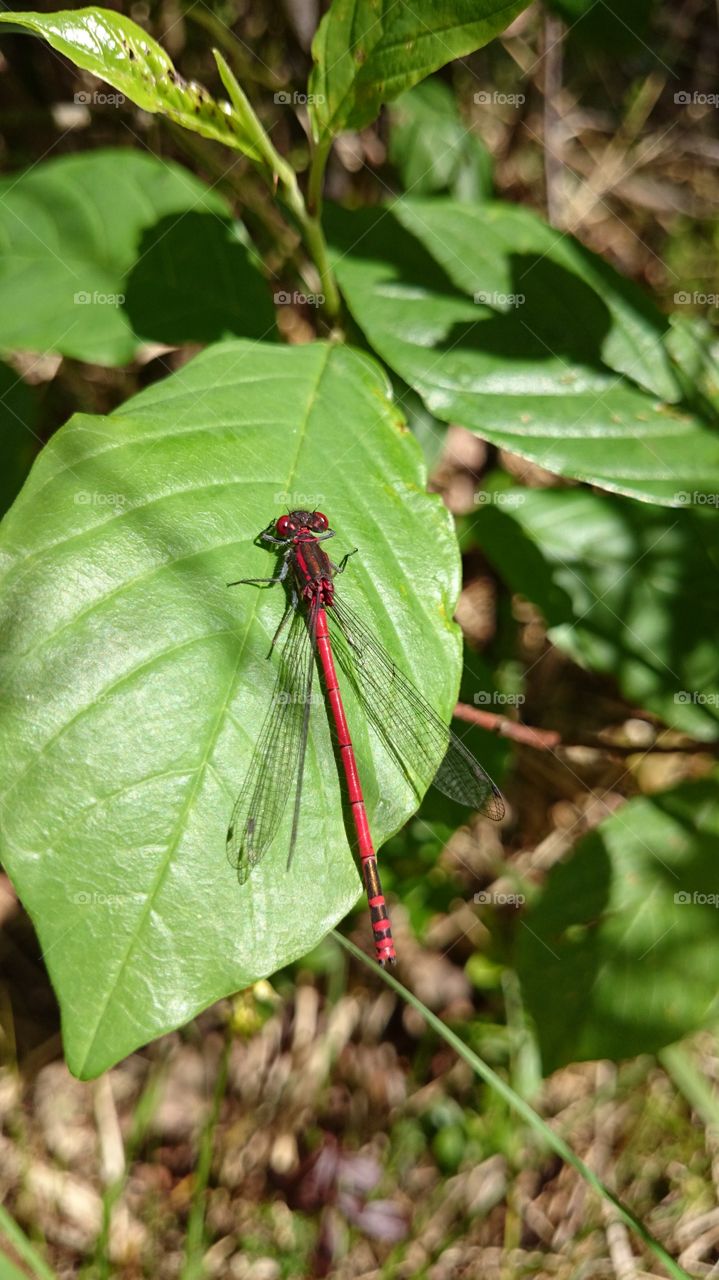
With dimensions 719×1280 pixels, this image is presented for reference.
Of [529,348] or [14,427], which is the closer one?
[529,348]

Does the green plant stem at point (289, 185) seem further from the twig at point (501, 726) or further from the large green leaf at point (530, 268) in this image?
the twig at point (501, 726)

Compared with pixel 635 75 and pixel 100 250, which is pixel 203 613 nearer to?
pixel 100 250

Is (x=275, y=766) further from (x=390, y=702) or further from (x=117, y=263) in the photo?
(x=117, y=263)

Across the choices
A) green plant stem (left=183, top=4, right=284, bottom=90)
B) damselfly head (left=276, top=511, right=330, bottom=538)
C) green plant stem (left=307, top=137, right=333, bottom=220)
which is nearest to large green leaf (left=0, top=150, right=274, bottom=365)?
green plant stem (left=307, top=137, right=333, bottom=220)

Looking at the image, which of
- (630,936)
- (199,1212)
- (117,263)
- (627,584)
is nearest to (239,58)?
(117,263)

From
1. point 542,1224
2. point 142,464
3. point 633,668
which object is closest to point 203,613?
point 142,464

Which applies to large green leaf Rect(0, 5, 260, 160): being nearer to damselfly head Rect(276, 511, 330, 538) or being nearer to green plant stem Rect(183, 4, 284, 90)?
damselfly head Rect(276, 511, 330, 538)

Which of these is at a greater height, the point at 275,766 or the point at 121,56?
the point at 121,56
